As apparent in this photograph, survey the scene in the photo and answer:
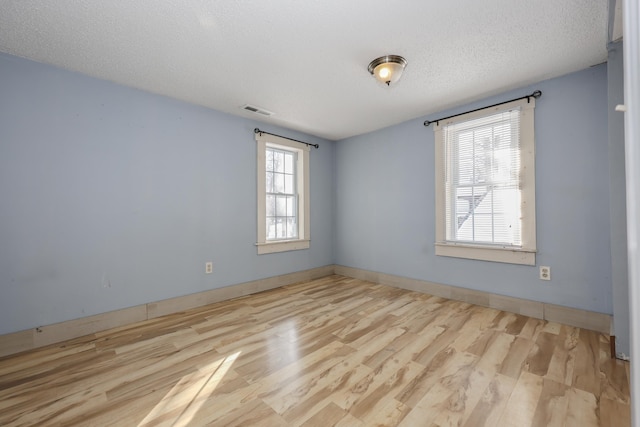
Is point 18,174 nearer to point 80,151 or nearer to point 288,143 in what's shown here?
point 80,151

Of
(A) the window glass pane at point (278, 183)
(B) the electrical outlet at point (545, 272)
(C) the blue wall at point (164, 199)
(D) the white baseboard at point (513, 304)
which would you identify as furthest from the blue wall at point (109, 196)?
(B) the electrical outlet at point (545, 272)

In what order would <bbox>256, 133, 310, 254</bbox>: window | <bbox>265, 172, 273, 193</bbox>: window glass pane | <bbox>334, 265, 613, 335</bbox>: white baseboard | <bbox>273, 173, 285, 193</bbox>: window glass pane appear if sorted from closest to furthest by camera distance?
<bbox>334, 265, 613, 335</bbox>: white baseboard < <bbox>256, 133, 310, 254</bbox>: window < <bbox>265, 172, 273, 193</bbox>: window glass pane < <bbox>273, 173, 285, 193</bbox>: window glass pane

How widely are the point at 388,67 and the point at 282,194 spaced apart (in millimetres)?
2524

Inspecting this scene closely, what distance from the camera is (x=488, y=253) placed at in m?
3.19

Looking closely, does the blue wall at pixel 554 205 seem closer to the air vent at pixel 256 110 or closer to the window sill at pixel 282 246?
the window sill at pixel 282 246

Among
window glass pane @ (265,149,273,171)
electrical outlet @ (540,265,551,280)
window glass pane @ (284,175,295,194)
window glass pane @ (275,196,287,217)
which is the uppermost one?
window glass pane @ (265,149,273,171)

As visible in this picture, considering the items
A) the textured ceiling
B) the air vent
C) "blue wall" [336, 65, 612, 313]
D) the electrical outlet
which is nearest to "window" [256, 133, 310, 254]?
the air vent

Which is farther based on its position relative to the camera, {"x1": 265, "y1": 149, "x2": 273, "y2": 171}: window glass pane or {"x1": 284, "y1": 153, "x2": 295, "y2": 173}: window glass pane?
{"x1": 284, "y1": 153, "x2": 295, "y2": 173}: window glass pane

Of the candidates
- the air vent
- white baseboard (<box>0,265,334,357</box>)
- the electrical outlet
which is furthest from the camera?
the air vent

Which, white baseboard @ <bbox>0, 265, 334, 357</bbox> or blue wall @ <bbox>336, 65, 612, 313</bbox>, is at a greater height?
blue wall @ <bbox>336, 65, 612, 313</bbox>

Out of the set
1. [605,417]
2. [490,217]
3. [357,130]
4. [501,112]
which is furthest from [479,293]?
[357,130]

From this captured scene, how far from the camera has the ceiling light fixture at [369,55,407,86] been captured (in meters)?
A: 2.36

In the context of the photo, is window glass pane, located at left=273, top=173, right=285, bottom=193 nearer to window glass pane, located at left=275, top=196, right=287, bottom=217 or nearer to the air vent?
window glass pane, located at left=275, top=196, right=287, bottom=217

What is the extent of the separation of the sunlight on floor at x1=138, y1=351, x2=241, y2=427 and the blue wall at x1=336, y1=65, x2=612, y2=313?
2.87 m
